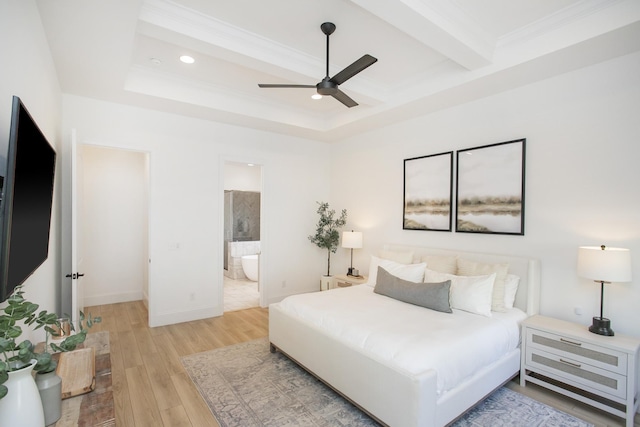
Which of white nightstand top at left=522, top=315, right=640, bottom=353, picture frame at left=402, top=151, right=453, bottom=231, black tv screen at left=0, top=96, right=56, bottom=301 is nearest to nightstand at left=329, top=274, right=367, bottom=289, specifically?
picture frame at left=402, top=151, right=453, bottom=231

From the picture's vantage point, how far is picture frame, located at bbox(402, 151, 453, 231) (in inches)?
153

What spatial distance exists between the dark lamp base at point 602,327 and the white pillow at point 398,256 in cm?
179

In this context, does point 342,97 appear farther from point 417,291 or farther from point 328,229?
point 328,229

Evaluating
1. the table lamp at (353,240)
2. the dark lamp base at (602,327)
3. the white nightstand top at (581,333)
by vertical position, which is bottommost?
the white nightstand top at (581,333)

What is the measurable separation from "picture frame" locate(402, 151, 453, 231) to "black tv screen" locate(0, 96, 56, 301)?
3710 millimetres

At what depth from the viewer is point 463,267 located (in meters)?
3.43

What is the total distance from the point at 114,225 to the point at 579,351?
6.01m

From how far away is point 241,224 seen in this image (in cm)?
744

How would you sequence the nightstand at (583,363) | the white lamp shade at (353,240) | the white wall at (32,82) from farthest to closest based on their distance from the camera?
the white lamp shade at (353,240) → the nightstand at (583,363) → the white wall at (32,82)

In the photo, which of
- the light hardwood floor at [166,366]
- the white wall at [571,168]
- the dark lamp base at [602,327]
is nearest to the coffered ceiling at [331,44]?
the white wall at [571,168]

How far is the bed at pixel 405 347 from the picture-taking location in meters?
2.05

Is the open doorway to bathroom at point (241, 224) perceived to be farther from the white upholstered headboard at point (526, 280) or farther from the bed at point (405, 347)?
the white upholstered headboard at point (526, 280)

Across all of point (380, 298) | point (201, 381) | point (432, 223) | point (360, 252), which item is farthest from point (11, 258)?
point (360, 252)

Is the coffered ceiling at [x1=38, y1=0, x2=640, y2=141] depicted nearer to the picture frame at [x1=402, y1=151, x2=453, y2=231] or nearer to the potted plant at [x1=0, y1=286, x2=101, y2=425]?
the picture frame at [x1=402, y1=151, x2=453, y2=231]
